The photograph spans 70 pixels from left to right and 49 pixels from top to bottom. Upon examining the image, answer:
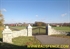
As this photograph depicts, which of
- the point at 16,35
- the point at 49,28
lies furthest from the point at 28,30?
the point at 49,28

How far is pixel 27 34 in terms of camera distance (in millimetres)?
14102

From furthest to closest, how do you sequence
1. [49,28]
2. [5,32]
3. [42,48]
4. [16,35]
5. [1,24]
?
[1,24]
[49,28]
[16,35]
[5,32]
[42,48]

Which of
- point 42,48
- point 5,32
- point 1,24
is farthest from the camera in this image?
point 1,24

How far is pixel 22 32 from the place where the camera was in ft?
45.7

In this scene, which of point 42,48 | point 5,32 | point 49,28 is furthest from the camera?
point 49,28

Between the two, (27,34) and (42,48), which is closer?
(42,48)

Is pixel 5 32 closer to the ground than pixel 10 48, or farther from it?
farther from it

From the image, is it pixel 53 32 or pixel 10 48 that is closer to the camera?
pixel 10 48

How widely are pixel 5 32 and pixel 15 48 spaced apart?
2.46 meters

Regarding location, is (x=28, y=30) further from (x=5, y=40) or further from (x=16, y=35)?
(x=5, y=40)

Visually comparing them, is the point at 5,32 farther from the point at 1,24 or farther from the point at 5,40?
the point at 1,24

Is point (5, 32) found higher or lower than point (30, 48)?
higher

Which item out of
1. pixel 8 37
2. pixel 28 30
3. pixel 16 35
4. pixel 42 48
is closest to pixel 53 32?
pixel 28 30

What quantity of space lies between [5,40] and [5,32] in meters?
0.66
